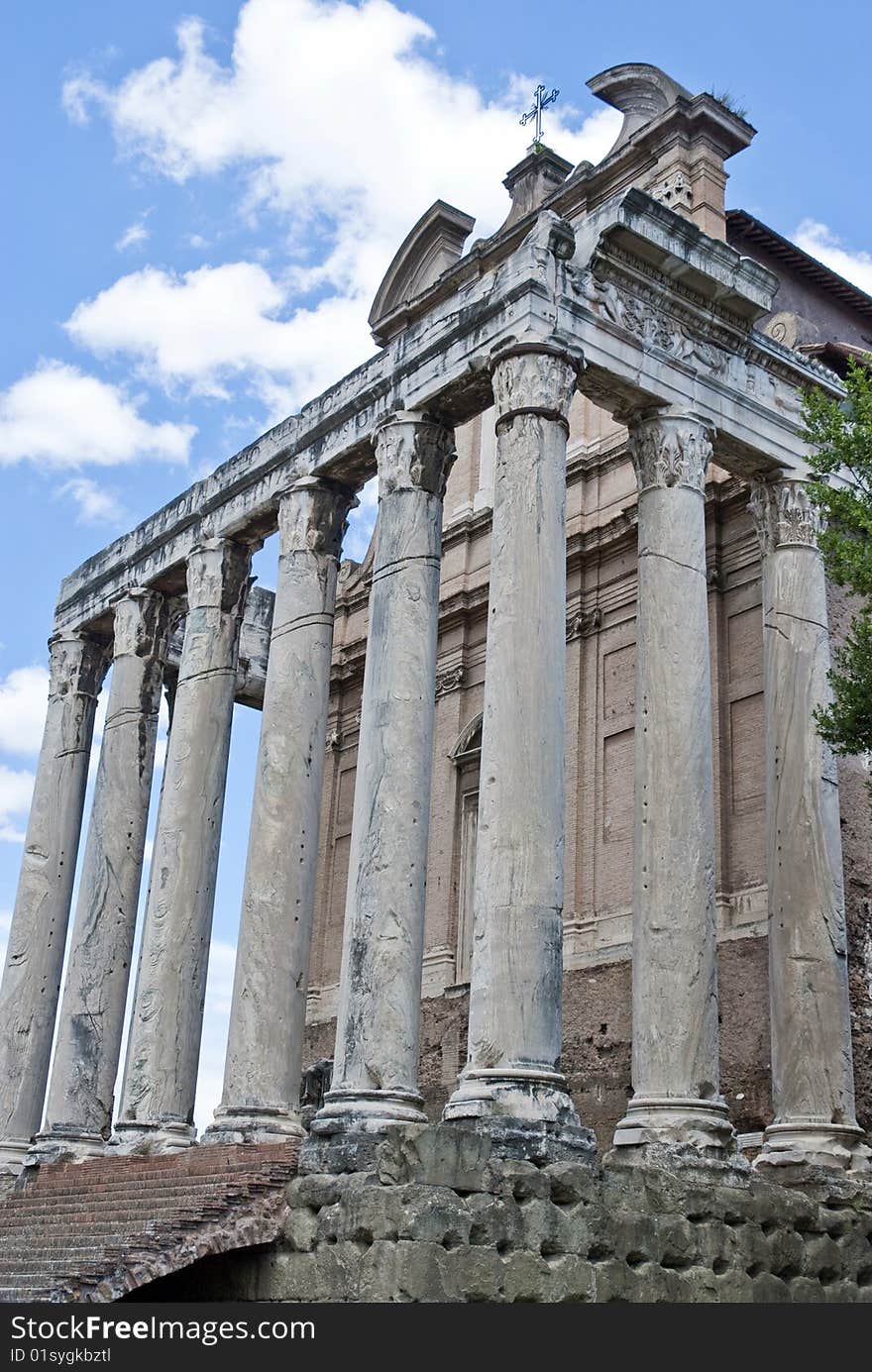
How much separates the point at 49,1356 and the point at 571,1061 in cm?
837

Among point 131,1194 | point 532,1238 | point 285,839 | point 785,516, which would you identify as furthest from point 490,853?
point 785,516

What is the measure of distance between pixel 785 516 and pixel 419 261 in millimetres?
10503

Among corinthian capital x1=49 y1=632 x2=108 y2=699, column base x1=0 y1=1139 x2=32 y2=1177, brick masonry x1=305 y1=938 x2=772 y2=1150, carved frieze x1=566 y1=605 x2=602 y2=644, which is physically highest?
carved frieze x1=566 y1=605 x2=602 y2=644

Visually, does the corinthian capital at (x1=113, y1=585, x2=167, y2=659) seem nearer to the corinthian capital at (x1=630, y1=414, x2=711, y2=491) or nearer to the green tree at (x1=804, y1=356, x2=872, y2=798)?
the corinthian capital at (x1=630, y1=414, x2=711, y2=491)

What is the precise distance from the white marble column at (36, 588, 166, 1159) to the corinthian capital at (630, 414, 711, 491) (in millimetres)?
7332

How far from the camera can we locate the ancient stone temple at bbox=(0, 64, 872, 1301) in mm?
11836

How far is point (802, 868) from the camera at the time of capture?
585 inches

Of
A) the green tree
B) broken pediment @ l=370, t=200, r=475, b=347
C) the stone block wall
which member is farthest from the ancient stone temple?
broken pediment @ l=370, t=200, r=475, b=347

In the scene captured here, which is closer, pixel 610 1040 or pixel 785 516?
pixel 785 516

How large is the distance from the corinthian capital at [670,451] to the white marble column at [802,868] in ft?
5.06

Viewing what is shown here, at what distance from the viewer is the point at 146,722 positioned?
19500mm

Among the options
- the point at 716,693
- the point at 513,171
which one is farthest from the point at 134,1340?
the point at 513,171

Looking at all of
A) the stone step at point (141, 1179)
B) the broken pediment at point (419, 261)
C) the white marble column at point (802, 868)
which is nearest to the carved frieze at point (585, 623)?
the white marble column at point (802, 868)

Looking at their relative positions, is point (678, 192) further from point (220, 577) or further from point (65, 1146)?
point (65, 1146)
